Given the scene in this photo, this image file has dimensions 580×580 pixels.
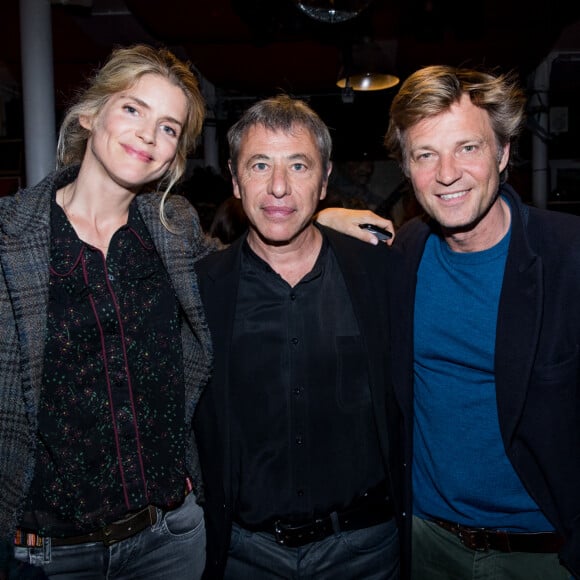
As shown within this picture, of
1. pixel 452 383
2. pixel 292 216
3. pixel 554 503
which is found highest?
pixel 292 216

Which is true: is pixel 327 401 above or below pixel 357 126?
below

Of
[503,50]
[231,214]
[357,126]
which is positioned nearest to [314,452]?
[231,214]

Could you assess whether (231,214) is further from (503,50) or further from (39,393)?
(503,50)

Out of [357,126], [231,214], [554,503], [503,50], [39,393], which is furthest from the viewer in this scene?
[357,126]

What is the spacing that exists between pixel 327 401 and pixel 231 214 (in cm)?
175

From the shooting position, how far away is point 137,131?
69.0 inches

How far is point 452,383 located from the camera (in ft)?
6.13

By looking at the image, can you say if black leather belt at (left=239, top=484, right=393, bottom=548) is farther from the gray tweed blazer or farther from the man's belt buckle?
the gray tweed blazer

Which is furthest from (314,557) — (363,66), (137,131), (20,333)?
(363,66)

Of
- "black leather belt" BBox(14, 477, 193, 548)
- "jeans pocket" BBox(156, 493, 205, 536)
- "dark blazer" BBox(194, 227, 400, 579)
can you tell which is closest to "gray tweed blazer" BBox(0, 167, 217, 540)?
"black leather belt" BBox(14, 477, 193, 548)

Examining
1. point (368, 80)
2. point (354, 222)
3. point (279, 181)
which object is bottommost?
point (354, 222)

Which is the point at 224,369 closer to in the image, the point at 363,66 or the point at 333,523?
the point at 333,523

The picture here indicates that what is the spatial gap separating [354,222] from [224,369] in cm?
77

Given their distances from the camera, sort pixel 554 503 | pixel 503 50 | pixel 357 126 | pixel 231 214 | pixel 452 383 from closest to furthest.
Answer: pixel 554 503, pixel 452 383, pixel 231 214, pixel 503 50, pixel 357 126
